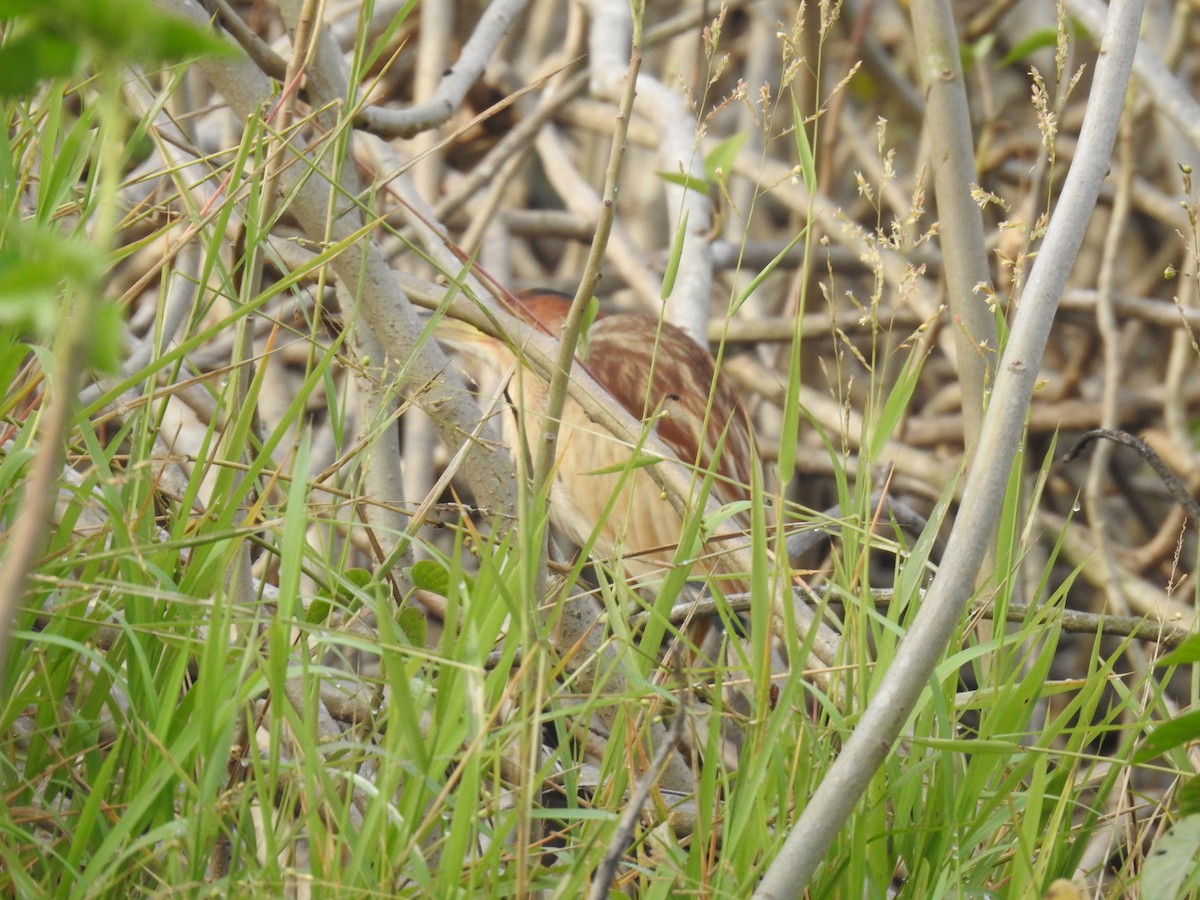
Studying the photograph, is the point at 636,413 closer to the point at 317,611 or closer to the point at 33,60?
the point at 317,611

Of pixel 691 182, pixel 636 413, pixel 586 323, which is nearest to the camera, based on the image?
pixel 586 323

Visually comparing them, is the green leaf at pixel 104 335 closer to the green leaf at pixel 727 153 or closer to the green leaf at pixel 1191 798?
the green leaf at pixel 1191 798

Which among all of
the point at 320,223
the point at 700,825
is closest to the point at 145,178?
the point at 320,223

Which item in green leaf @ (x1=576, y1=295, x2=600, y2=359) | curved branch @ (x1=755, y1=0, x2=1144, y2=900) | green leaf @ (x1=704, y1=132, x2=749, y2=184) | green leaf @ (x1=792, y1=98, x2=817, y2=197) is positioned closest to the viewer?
curved branch @ (x1=755, y1=0, x2=1144, y2=900)

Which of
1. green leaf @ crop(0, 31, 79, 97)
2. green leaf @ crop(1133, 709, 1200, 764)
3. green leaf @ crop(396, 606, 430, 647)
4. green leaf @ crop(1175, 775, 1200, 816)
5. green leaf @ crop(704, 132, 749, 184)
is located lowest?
green leaf @ crop(1175, 775, 1200, 816)

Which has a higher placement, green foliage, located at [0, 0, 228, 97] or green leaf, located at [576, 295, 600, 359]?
green foliage, located at [0, 0, 228, 97]

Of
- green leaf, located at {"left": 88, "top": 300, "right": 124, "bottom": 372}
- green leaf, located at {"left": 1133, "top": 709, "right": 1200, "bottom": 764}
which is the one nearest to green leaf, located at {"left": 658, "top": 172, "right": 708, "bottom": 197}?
green leaf, located at {"left": 1133, "top": 709, "right": 1200, "bottom": 764}

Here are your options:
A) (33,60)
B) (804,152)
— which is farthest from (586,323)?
(33,60)

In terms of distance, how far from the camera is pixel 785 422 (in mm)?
984

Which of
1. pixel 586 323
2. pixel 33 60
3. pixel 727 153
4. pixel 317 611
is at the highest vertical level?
pixel 727 153

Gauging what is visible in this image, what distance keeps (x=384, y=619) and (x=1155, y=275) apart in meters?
3.80

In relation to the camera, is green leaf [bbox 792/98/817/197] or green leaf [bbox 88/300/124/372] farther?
green leaf [bbox 792/98/817/197]

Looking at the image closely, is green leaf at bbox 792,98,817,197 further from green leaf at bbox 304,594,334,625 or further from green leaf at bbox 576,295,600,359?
green leaf at bbox 304,594,334,625

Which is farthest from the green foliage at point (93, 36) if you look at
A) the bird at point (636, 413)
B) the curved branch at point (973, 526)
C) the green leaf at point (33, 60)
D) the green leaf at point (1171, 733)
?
the bird at point (636, 413)
